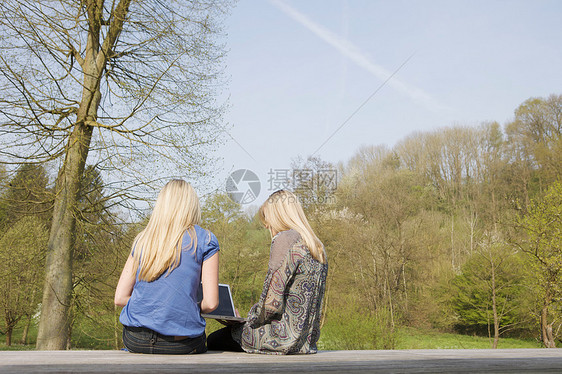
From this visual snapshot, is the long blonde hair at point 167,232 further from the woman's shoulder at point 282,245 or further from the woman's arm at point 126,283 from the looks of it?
the woman's shoulder at point 282,245

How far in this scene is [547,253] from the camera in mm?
17781

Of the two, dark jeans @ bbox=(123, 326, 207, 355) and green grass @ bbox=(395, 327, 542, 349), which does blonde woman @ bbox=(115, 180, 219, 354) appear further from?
green grass @ bbox=(395, 327, 542, 349)

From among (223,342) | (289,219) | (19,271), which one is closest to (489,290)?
(19,271)

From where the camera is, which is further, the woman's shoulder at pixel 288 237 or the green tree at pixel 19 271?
the green tree at pixel 19 271

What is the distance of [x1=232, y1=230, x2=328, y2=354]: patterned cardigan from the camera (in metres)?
3.27

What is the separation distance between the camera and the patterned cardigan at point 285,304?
3.27 meters

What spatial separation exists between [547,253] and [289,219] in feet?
58.1

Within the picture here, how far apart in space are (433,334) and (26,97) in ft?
86.6

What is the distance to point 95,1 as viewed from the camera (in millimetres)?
9070

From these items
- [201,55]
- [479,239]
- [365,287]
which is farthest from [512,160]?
[201,55]

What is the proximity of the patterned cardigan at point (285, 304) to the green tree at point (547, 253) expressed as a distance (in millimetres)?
16715

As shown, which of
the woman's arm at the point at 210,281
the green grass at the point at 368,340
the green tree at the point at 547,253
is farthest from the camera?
the green tree at the point at 547,253

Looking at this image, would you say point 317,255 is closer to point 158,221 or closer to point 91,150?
point 158,221

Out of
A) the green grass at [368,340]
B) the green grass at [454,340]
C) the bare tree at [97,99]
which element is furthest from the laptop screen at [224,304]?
the green grass at [454,340]
